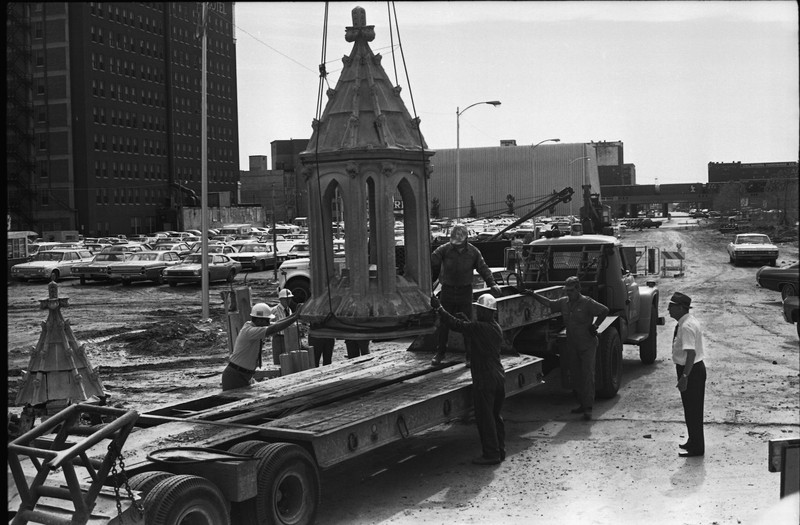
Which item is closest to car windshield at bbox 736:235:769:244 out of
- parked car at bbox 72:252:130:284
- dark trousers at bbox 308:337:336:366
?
parked car at bbox 72:252:130:284

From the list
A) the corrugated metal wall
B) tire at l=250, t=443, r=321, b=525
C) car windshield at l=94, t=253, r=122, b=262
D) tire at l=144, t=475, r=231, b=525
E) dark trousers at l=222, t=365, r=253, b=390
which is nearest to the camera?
tire at l=144, t=475, r=231, b=525

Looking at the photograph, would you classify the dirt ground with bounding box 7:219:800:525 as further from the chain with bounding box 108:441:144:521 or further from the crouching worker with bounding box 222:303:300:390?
the chain with bounding box 108:441:144:521

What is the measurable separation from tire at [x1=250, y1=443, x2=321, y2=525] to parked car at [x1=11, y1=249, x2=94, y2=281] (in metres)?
33.6

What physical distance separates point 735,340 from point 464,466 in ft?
40.7

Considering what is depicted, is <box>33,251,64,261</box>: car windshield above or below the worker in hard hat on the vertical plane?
above

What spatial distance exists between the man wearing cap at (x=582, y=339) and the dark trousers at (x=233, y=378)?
191 inches

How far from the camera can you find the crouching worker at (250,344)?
390 inches

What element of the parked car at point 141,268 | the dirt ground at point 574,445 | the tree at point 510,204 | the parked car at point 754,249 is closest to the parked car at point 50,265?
the parked car at point 141,268

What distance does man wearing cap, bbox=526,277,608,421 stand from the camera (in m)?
12.5

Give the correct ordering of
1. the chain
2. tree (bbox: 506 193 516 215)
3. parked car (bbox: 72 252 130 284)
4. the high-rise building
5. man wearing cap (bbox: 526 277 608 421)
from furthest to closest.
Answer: parked car (bbox: 72 252 130 284)
tree (bbox: 506 193 516 215)
the high-rise building
man wearing cap (bbox: 526 277 608 421)
the chain

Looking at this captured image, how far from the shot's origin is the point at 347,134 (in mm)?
9180

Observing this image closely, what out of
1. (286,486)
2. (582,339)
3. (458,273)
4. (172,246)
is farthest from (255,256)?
(286,486)

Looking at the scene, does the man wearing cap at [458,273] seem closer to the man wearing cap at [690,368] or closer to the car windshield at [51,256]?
the man wearing cap at [690,368]

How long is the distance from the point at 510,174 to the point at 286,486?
102 meters
